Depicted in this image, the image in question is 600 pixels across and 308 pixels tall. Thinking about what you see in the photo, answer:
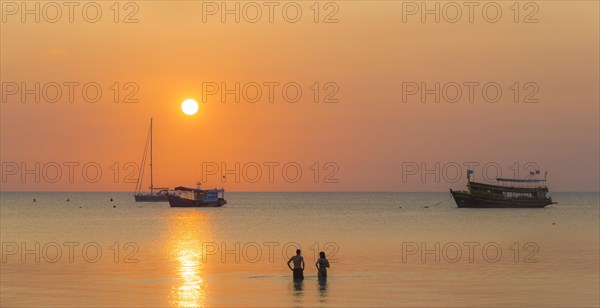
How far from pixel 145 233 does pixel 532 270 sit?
54.9 metres

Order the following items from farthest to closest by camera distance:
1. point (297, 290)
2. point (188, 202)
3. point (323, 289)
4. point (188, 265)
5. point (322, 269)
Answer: point (188, 202) → point (188, 265) → point (322, 269) → point (323, 289) → point (297, 290)

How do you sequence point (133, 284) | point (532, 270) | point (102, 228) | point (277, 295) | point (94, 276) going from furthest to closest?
1. point (102, 228)
2. point (532, 270)
3. point (94, 276)
4. point (133, 284)
5. point (277, 295)

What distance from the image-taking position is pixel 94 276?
50.3 m

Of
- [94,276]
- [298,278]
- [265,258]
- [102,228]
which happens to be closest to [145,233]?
[102,228]

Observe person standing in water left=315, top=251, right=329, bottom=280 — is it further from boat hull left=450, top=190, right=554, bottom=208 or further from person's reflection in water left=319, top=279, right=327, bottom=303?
boat hull left=450, top=190, right=554, bottom=208

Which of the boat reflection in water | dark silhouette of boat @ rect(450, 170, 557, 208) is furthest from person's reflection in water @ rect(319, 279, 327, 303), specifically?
dark silhouette of boat @ rect(450, 170, 557, 208)

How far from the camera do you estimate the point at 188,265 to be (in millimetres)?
58469

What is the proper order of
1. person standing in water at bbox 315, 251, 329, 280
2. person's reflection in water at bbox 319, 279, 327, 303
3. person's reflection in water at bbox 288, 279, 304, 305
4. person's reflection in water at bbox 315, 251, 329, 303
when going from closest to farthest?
person's reflection in water at bbox 288, 279, 304, 305 < person's reflection in water at bbox 319, 279, 327, 303 < person's reflection in water at bbox 315, 251, 329, 303 < person standing in water at bbox 315, 251, 329, 280

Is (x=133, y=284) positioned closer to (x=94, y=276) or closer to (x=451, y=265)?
(x=94, y=276)

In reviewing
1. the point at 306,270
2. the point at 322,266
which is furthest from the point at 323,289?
the point at 306,270

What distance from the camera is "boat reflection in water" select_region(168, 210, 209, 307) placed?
4097cm

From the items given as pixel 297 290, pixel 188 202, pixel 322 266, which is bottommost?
pixel 188 202

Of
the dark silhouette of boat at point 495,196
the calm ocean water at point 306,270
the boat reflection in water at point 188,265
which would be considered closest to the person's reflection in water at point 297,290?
the calm ocean water at point 306,270

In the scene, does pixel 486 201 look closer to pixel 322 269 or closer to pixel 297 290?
pixel 322 269
